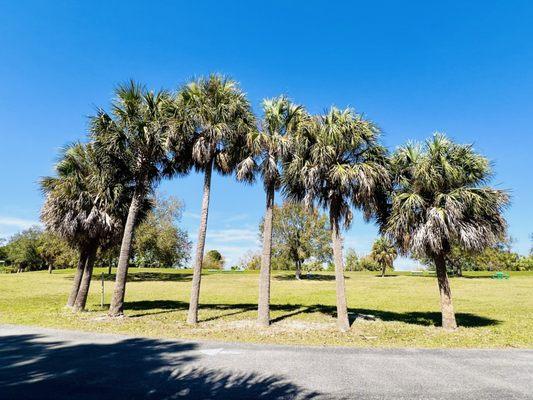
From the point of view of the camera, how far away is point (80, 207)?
17.5 m

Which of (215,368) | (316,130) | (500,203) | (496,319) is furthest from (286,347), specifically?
(496,319)

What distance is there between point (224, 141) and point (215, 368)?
10.6 meters

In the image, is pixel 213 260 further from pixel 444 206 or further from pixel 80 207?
pixel 444 206

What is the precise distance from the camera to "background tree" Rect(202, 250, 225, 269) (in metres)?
113

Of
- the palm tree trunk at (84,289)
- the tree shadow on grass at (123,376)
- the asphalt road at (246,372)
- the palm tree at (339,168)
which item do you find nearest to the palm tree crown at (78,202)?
the palm tree trunk at (84,289)

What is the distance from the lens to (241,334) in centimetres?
1258

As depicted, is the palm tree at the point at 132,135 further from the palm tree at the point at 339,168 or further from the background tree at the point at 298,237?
the background tree at the point at 298,237

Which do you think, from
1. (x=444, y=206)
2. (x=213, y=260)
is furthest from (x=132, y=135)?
(x=213, y=260)

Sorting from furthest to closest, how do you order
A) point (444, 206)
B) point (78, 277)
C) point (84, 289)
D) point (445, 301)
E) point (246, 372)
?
1. point (78, 277)
2. point (84, 289)
3. point (445, 301)
4. point (444, 206)
5. point (246, 372)

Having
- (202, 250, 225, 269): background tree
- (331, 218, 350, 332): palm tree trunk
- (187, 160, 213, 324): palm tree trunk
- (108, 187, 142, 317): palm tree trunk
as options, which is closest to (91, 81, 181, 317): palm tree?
(108, 187, 142, 317): palm tree trunk

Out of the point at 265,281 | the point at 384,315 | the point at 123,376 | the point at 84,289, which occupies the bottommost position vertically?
the point at 123,376

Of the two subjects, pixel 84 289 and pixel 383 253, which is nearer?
pixel 84 289

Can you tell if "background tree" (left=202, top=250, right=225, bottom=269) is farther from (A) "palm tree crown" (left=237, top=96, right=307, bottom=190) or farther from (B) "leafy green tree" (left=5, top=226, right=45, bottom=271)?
(A) "palm tree crown" (left=237, top=96, right=307, bottom=190)

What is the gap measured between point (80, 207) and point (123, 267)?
13.5 feet
